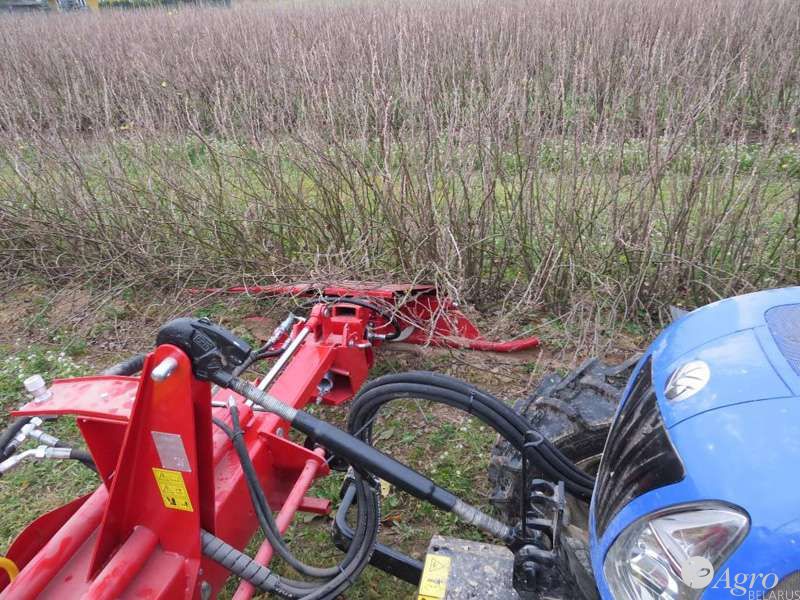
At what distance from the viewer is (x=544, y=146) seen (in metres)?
3.60

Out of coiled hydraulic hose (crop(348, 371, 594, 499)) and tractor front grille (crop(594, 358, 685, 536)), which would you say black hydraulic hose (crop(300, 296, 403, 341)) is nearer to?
coiled hydraulic hose (crop(348, 371, 594, 499))

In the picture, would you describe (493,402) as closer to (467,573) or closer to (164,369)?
(467,573)

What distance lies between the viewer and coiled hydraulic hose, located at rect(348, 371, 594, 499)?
162cm

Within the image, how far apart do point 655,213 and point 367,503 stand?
242 cm

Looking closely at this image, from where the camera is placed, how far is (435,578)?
5.20 ft

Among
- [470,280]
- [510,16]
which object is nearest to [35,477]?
[470,280]

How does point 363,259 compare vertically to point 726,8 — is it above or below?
below

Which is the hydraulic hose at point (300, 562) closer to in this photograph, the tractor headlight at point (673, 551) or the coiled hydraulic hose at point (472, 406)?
the coiled hydraulic hose at point (472, 406)

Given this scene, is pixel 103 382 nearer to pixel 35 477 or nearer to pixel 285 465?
pixel 285 465

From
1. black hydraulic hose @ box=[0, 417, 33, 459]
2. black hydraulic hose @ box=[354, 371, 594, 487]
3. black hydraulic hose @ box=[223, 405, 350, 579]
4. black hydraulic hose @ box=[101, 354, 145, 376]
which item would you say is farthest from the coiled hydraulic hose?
black hydraulic hose @ box=[0, 417, 33, 459]

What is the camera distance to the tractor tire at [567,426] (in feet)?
6.48

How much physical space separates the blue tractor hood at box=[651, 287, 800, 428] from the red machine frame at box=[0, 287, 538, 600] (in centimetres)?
104

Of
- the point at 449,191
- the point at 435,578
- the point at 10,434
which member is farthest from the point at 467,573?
the point at 449,191

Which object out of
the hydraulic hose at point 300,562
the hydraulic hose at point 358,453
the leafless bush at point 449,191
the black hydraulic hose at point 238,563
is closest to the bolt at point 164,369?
the hydraulic hose at point 358,453
